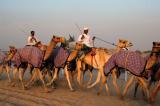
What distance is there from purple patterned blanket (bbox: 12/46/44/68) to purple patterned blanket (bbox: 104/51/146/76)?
3.06m

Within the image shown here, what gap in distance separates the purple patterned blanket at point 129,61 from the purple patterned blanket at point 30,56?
3.06m

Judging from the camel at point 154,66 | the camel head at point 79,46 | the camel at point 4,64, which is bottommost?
the camel at point 4,64

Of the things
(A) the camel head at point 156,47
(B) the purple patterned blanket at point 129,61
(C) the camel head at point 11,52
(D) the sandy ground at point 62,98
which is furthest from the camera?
(C) the camel head at point 11,52

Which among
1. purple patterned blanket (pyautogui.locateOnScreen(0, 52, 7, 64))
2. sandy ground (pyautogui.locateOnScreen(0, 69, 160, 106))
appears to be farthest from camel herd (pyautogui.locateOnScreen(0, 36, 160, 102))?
purple patterned blanket (pyautogui.locateOnScreen(0, 52, 7, 64))

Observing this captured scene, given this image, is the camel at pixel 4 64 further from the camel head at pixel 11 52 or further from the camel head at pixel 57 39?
the camel head at pixel 57 39

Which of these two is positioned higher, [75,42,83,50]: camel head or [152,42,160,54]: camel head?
[152,42,160,54]: camel head

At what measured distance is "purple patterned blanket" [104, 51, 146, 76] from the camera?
1131cm

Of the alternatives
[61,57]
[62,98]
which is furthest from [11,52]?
[62,98]

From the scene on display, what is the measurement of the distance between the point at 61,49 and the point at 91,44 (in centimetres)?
165

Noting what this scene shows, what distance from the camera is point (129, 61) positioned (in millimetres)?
11539

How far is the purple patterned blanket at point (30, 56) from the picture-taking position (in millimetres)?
13586

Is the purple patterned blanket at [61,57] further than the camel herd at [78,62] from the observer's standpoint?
Yes

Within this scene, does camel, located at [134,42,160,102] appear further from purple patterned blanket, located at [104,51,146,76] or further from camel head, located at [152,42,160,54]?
purple patterned blanket, located at [104,51,146,76]

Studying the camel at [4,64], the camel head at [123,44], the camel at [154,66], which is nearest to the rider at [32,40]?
the camel at [4,64]
